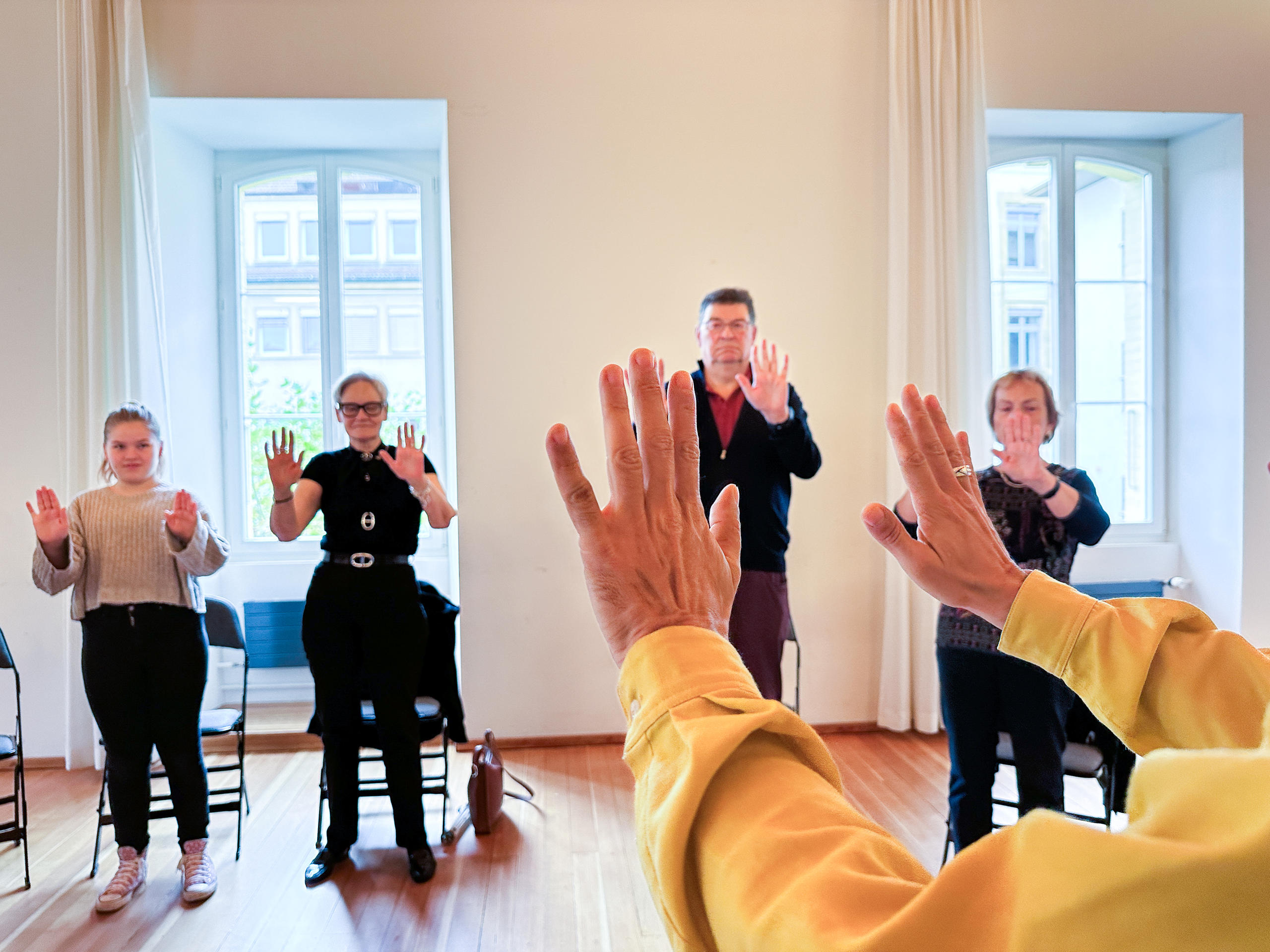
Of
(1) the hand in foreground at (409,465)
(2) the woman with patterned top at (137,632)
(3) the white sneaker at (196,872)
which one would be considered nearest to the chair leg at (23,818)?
(2) the woman with patterned top at (137,632)

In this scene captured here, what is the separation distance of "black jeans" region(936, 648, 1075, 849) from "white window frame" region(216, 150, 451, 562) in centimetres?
300

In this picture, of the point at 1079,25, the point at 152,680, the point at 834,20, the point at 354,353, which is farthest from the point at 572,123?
the point at 152,680

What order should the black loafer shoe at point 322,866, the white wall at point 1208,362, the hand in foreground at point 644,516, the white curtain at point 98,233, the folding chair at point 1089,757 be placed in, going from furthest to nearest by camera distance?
the white wall at point 1208,362
the white curtain at point 98,233
the black loafer shoe at point 322,866
the folding chair at point 1089,757
the hand in foreground at point 644,516

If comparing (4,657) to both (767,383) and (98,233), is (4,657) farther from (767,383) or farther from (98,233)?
(767,383)

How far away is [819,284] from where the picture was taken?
4129mm

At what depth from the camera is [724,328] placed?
3.00 meters

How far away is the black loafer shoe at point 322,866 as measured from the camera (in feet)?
8.95

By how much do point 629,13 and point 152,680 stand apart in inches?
135

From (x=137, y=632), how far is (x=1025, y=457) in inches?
106

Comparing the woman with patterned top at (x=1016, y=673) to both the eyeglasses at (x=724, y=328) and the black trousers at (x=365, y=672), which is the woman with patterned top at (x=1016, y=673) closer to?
the eyeglasses at (x=724, y=328)

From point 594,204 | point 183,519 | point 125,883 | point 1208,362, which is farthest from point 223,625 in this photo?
point 1208,362

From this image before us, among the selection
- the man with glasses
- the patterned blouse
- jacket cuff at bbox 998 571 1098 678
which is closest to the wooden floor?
the man with glasses

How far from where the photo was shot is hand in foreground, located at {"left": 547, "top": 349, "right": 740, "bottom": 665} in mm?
615

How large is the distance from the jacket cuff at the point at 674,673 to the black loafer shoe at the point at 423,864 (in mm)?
2539
